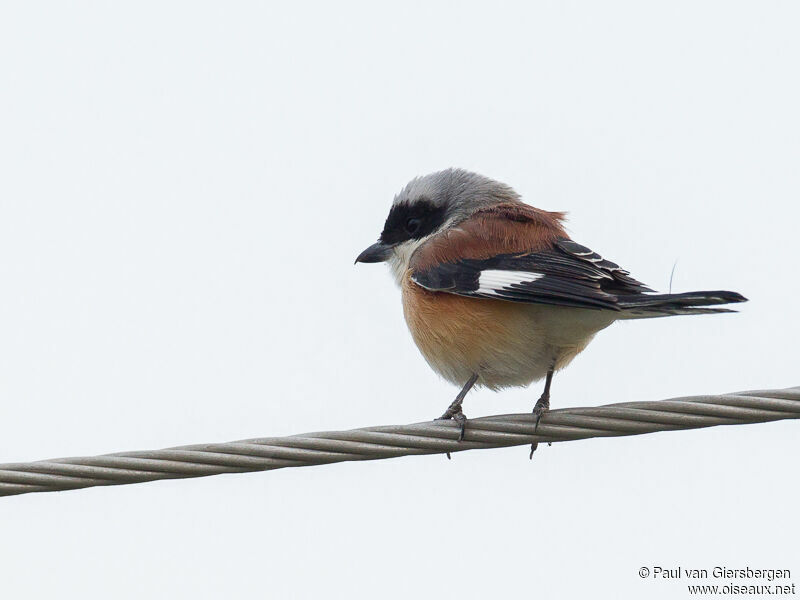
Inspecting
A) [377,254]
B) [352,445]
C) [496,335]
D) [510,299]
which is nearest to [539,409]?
[510,299]

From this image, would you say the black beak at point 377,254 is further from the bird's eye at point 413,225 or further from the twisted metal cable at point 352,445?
the twisted metal cable at point 352,445

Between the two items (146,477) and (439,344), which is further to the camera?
(439,344)

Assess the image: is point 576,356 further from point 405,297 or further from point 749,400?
point 749,400

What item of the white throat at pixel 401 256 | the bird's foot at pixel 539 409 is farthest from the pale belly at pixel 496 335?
the white throat at pixel 401 256

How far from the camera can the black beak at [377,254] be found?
233 inches

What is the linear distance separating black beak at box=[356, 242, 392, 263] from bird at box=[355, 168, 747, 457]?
0.96ft

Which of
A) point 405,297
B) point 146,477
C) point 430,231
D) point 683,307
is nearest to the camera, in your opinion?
point 146,477

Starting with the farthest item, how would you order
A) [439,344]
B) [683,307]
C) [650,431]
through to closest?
[439,344] < [683,307] < [650,431]

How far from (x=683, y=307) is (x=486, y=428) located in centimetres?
89

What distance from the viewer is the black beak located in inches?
233

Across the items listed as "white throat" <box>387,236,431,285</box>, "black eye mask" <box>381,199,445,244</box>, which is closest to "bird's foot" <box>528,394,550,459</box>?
"white throat" <box>387,236,431,285</box>

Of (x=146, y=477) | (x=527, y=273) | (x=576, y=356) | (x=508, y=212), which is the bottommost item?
(x=146, y=477)

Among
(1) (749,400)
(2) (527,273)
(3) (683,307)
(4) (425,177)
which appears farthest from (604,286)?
(4) (425,177)

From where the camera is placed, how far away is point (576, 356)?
491cm
